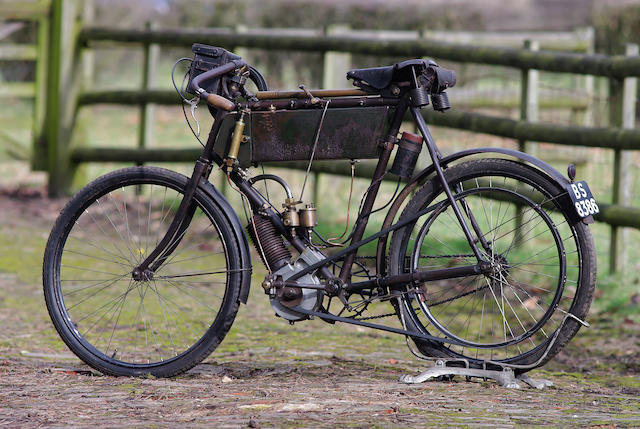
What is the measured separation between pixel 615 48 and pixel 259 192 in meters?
9.76

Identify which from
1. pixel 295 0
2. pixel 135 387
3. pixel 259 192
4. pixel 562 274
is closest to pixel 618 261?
pixel 562 274

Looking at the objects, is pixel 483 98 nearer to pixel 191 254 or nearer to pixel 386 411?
pixel 191 254

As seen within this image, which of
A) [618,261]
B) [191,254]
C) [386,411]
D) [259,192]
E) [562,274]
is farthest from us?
[191,254]

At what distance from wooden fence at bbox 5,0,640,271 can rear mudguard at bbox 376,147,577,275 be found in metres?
2.12

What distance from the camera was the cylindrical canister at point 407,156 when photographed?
3832 mm

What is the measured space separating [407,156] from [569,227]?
0.67m

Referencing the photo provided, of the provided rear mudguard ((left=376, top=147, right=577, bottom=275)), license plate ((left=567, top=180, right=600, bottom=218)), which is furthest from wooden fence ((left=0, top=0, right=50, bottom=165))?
license plate ((left=567, top=180, right=600, bottom=218))

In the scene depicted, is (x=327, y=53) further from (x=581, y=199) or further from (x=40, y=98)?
(x=581, y=199)

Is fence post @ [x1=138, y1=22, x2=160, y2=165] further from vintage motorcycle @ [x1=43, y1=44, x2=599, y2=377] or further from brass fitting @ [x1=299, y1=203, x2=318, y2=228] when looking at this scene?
brass fitting @ [x1=299, y1=203, x2=318, y2=228]

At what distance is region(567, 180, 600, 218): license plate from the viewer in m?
3.60

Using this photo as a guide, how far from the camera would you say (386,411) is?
3.22 metres

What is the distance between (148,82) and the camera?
8.91 m

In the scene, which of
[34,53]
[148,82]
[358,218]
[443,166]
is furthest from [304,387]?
[34,53]

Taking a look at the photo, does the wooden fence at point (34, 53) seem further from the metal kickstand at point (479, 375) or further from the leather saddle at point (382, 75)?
the metal kickstand at point (479, 375)
